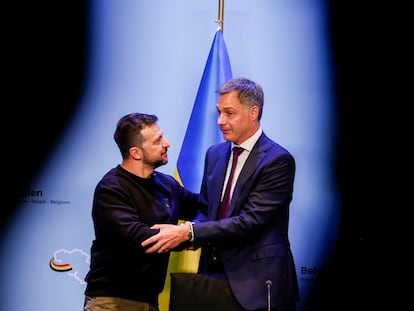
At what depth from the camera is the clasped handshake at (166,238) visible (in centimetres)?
265

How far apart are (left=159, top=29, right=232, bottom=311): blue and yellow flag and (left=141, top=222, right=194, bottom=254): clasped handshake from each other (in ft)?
2.63

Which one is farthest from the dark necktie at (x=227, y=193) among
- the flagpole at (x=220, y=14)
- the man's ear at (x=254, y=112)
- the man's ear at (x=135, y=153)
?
the flagpole at (x=220, y=14)

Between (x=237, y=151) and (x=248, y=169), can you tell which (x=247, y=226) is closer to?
(x=248, y=169)

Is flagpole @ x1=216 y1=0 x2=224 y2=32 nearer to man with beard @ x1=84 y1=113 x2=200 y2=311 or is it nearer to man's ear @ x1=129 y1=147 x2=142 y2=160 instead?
man with beard @ x1=84 y1=113 x2=200 y2=311

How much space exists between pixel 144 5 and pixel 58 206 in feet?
4.90

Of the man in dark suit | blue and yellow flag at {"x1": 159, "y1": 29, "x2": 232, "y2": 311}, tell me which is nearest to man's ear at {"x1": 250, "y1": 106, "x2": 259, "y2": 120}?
the man in dark suit

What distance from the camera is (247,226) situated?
2.65 m

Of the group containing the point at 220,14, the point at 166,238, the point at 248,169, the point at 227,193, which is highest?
the point at 220,14

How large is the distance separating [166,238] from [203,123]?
3.50 feet

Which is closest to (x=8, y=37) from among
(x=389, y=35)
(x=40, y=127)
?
(x=40, y=127)

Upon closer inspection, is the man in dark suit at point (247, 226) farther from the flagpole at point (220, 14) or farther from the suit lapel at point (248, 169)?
the flagpole at point (220, 14)

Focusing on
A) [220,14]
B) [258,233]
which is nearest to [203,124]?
[220,14]

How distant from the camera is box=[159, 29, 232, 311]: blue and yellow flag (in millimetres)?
3537

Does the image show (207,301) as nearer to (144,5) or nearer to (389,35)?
(389,35)
